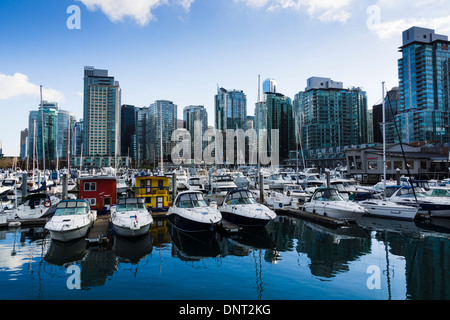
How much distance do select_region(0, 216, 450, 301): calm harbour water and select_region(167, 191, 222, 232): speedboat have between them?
781 mm

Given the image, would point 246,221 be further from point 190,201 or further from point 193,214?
point 190,201

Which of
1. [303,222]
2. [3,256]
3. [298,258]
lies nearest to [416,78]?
[303,222]

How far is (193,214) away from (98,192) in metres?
11.0

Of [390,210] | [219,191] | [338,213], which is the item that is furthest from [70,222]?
[390,210]

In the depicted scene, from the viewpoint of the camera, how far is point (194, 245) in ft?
59.7

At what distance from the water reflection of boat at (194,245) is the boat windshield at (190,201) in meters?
2.00

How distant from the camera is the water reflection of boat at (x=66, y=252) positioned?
15.1 meters

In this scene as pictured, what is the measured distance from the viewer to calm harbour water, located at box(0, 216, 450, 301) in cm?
1103

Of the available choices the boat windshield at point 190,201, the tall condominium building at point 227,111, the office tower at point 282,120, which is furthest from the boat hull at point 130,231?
the office tower at point 282,120

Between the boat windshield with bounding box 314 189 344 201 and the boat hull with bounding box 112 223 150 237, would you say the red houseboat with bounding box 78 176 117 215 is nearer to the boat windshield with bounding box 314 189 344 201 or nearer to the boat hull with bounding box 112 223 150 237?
the boat hull with bounding box 112 223 150 237

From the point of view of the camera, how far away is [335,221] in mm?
23281

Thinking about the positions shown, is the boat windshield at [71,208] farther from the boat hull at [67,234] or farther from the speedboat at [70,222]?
the boat hull at [67,234]

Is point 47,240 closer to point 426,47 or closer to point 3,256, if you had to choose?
point 3,256
